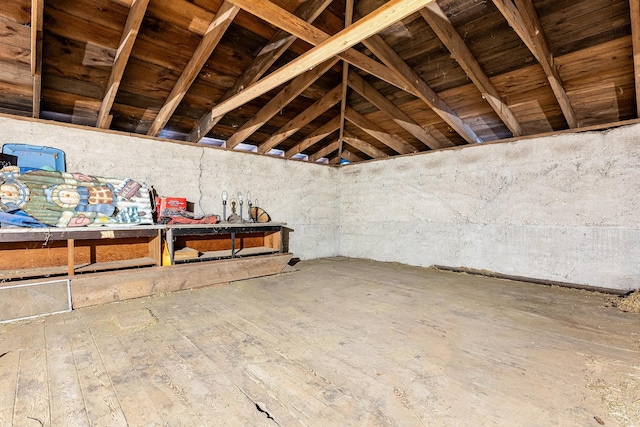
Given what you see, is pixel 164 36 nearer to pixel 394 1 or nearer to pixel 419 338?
pixel 394 1

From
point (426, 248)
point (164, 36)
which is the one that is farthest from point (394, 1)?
point (426, 248)

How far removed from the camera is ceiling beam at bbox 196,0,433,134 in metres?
2.01

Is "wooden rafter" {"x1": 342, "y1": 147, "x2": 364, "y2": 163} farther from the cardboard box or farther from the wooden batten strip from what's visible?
the cardboard box

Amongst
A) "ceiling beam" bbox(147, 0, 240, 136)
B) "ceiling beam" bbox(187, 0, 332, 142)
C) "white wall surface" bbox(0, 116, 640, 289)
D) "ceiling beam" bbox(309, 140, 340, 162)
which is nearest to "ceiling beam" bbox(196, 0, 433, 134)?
"ceiling beam" bbox(187, 0, 332, 142)

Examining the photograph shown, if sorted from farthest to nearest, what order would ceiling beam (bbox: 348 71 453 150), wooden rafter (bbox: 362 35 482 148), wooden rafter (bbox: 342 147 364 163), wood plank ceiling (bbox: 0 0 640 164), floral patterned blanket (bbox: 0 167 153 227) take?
wooden rafter (bbox: 342 147 364 163)
ceiling beam (bbox: 348 71 453 150)
wooden rafter (bbox: 362 35 482 148)
floral patterned blanket (bbox: 0 167 153 227)
wood plank ceiling (bbox: 0 0 640 164)

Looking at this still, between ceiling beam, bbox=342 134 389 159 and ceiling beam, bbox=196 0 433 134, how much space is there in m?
2.76

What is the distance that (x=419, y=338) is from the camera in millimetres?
2188

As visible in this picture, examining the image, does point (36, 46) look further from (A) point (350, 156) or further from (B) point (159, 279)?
(A) point (350, 156)

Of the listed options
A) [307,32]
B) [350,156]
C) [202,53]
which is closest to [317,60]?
[307,32]

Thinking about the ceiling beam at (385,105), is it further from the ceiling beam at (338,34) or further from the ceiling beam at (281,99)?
the ceiling beam at (338,34)

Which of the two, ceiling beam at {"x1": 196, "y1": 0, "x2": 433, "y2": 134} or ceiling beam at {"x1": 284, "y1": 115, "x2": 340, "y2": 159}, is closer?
ceiling beam at {"x1": 196, "y1": 0, "x2": 433, "y2": 134}

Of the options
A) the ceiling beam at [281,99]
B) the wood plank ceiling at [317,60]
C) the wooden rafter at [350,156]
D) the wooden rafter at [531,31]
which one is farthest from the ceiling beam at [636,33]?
the wooden rafter at [350,156]

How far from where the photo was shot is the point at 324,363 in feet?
5.97

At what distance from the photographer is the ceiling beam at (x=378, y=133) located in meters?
4.91
